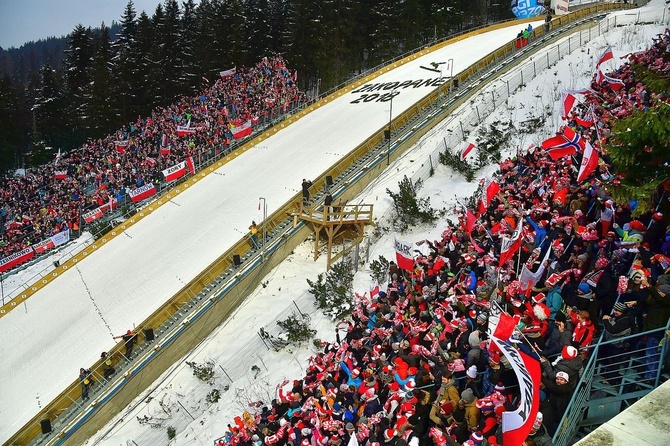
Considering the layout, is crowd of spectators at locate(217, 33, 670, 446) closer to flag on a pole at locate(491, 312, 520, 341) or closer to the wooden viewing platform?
flag on a pole at locate(491, 312, 520, 341)

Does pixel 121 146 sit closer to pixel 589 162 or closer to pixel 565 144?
pixel 565 144

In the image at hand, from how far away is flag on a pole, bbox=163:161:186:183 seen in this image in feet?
94.0

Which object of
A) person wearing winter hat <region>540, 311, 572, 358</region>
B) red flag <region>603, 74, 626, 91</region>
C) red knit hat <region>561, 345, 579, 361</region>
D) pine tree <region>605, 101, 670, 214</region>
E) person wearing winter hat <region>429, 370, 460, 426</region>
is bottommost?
person wearing winter hat <region>429, 370, 460, 426</region>

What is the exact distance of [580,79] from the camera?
78.7 feet

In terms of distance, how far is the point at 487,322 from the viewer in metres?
8.19

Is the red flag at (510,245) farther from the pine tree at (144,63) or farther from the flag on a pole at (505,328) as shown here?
the pine tree at (144,63)

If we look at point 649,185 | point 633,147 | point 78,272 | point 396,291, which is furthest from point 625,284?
point 78,272

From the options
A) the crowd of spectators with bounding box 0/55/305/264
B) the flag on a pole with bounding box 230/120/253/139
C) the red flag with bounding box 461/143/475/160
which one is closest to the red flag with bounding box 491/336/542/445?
the red flag with bounding box 461/143/475/160

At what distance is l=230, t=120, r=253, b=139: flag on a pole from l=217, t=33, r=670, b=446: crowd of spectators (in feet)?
71.9

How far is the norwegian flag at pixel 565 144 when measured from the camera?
12797mm

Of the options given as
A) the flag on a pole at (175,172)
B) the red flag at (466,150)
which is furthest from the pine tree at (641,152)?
the flag on a pole at (175,172)

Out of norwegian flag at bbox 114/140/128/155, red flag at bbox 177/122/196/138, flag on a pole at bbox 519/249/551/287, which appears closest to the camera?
flag on a pole at bbox 519/249/551/287

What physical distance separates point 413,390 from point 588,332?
8.14 ft

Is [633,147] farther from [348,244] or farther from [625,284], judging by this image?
[348,244]
